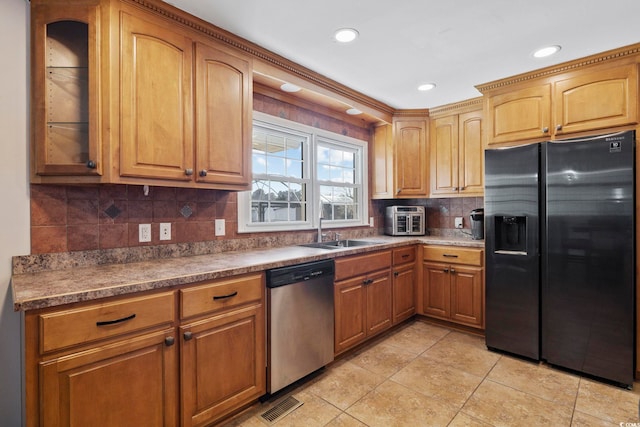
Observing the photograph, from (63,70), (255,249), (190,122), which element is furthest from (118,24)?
(255,249)

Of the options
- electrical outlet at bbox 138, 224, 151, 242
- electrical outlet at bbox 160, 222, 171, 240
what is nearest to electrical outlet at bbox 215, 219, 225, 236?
electrical outlet at bbox 160, 222, 171, 240

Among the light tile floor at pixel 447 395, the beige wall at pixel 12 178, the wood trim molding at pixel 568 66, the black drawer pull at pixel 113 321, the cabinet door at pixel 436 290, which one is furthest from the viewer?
the cabinet door at pixel 436 290

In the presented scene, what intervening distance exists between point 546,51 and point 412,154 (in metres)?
1.58

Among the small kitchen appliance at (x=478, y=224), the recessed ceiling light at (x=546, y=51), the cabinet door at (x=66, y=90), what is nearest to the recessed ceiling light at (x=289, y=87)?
the cabinet door at (x=66, y=90)

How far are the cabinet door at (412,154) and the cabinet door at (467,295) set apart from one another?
3.33ft

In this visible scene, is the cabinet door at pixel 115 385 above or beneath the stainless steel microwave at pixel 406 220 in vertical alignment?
beneath

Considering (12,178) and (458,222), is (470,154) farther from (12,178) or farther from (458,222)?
(12,178)

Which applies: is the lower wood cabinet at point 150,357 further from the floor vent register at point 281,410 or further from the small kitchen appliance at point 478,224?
the small kitchen appliance at point 478,224

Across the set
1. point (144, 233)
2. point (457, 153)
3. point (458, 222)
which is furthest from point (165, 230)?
point (458, 222)

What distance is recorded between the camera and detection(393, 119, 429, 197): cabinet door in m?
3.68

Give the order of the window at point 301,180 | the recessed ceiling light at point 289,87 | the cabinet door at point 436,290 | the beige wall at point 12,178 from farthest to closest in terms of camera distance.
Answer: the cabinet door at point 436,290
the window at point 301,180
the recessed ceiling light at point 289,87
the beige wall at point 12,178

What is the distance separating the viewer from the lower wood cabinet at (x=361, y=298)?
2506 mm

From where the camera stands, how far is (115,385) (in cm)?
139

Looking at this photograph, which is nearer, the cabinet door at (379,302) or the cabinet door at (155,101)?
the cabinet door at (155,101)
